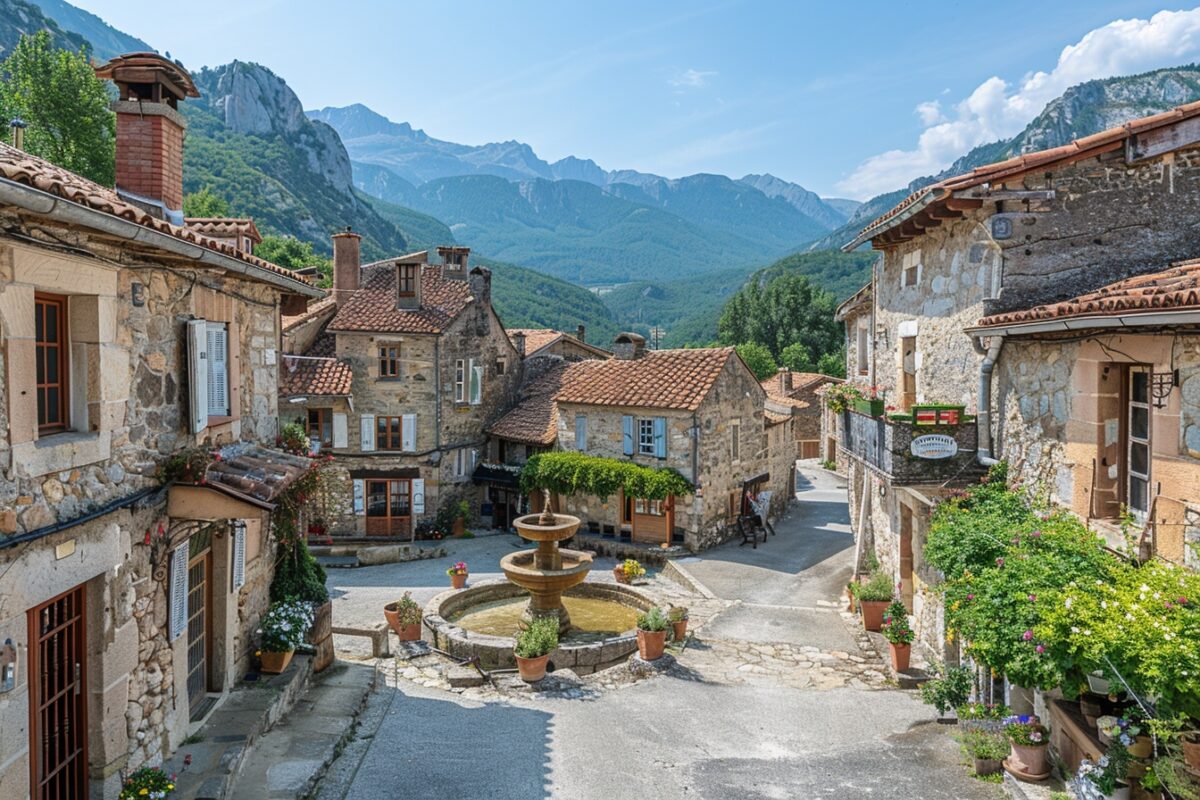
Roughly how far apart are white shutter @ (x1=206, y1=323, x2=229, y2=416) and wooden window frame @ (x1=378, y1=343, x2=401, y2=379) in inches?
628

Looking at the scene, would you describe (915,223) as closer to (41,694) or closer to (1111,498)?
(1111,498)

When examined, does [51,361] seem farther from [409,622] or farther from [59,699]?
[409,622]

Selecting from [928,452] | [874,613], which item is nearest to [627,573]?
[874,613]

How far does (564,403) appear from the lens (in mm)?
24656

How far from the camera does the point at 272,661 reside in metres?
9.83

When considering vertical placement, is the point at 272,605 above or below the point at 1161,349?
below

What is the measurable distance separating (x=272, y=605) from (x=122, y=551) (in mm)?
4182

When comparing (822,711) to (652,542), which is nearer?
(822,711)

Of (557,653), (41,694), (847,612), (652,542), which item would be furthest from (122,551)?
(652,542)

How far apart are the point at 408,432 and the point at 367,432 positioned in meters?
1.28

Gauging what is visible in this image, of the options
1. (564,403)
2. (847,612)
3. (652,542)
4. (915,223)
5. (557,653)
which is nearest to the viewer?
(915,223)

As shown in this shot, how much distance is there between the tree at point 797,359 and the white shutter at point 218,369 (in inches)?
1949

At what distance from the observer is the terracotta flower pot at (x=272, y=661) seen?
981 centimetres

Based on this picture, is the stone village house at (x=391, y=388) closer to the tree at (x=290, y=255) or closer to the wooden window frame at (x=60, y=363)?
the tree at (x=290, y=255)
